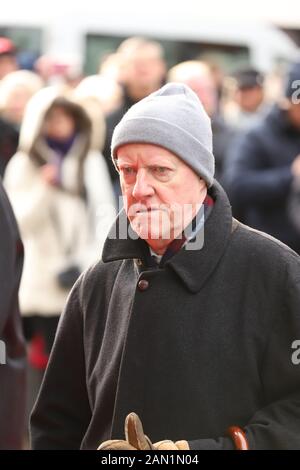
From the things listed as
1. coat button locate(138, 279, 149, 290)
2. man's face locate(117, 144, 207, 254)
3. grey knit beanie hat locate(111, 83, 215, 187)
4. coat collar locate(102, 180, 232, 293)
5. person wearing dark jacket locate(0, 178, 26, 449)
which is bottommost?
person wearing dark jacket locate(0, 178, 26, 449)

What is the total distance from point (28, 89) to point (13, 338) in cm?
392

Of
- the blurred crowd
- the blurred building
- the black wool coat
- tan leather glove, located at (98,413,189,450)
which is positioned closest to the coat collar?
the black wool coat

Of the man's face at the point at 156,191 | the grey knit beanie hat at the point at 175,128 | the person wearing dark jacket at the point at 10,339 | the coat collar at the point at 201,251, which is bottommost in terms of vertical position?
the person wearing dark jacket at the point at 10,339

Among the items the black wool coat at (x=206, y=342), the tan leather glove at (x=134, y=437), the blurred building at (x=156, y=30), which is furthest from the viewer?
the blurred building at (x=156, y=30)

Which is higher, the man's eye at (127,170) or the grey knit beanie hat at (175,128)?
the grey knit beanie hat at (175,128)

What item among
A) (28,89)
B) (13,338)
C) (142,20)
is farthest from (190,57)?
(13,338)

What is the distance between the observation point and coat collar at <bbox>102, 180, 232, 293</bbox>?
3451 millimetres

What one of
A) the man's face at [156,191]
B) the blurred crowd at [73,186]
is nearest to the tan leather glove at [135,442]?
the man's face at [156,191]

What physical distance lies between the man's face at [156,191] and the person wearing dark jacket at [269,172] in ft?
11.3

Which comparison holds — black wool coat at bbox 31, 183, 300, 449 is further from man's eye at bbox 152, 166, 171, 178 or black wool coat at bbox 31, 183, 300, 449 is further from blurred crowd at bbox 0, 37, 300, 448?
blurred crowd at bbox 0, 37, 300, 448

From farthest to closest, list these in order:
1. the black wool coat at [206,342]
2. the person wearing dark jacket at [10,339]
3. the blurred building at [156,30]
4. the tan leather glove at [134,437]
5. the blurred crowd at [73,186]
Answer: the blurred building at [156,30] < the blurred crowd at [73,186] < the person wearing dark jacket at [10,339] < the black wool coat at [206,342] < the tan leather glove at [134,437]

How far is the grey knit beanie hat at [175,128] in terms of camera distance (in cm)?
344

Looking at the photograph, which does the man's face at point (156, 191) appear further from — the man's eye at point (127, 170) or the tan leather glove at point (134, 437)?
the tan leather glove at point (134, 437)

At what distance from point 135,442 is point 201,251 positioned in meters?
0.59
